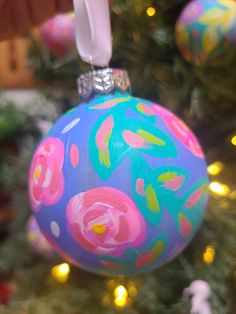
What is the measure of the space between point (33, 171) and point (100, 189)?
83 millimetres

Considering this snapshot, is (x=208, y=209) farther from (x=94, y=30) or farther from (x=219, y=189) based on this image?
(x=94, y=30)

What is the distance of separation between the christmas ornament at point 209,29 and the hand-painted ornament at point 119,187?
16 centimetres

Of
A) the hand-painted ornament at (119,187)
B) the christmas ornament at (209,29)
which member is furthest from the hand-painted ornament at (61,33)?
the hand-painted ornament at (119,187)

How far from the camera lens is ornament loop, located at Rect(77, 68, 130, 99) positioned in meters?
0.42

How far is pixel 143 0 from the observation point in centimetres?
59

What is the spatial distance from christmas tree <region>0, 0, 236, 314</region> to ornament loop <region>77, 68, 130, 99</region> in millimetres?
168

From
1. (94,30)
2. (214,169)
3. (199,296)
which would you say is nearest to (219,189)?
(214,169)

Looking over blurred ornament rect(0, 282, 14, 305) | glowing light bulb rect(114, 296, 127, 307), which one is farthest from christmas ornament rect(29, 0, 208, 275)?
blurred ornament rect(0, 282, 14, 305)

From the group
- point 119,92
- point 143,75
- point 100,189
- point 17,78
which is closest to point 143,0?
point 143,75

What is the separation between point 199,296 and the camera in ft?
1.51

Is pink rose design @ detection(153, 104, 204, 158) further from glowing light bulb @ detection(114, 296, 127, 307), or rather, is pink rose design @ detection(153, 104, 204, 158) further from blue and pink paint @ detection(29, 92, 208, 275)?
glowing light bulb @ detection(114, 296, 127, 307)

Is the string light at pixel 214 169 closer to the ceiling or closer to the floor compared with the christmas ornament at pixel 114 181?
closer to the floor

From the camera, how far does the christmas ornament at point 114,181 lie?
37cm

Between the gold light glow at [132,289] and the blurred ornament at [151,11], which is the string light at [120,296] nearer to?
the gold light glow at [132,289]
